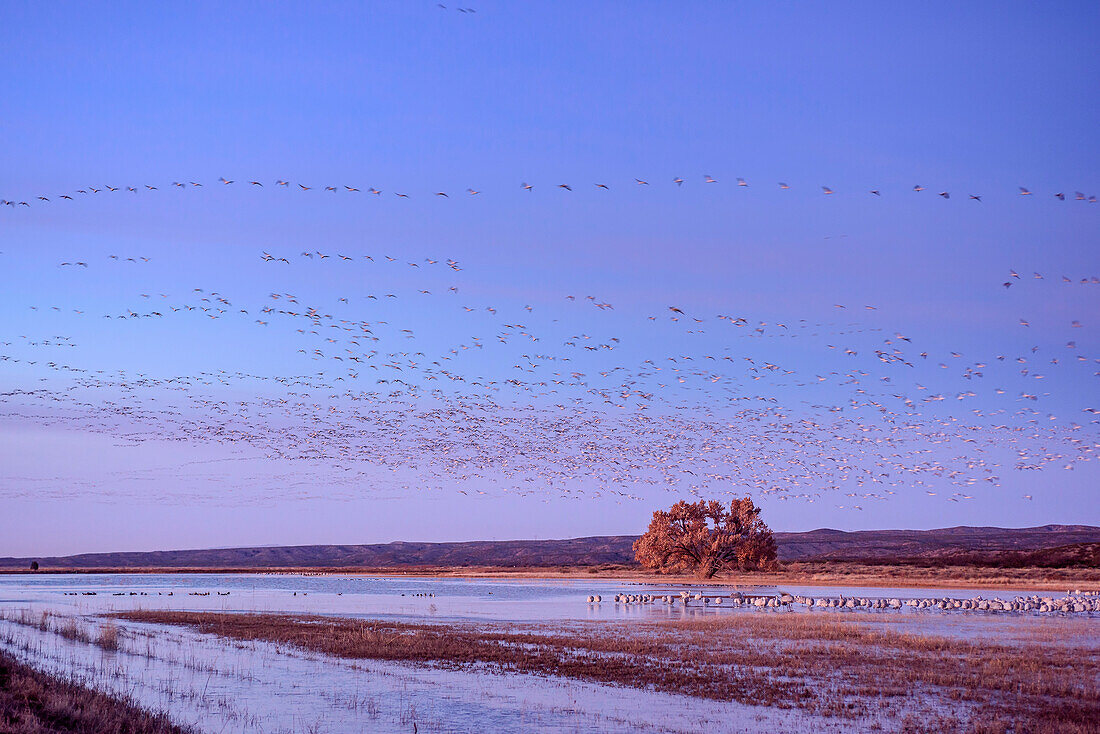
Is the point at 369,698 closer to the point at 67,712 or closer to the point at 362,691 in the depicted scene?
the point at 362,691

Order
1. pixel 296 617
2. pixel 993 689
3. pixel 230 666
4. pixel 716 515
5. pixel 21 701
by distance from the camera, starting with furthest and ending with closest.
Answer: pixel 716 515
pixel 296 617
pixel 230 666
pixel 993 689
pixel 21 701

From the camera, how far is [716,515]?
83562mm

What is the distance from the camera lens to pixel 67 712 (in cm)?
1553

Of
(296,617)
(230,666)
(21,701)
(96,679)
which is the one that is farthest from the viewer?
(296,617)

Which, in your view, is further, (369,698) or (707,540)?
(707,540)

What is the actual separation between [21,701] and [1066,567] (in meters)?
88.3

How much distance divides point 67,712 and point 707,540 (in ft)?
236

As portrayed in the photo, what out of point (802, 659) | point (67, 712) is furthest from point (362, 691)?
point (802, 659)

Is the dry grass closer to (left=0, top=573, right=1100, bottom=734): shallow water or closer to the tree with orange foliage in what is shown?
(left=0, top=573, right=1100, bottom=734): shallow water

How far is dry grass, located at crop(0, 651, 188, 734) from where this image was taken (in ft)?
47.1

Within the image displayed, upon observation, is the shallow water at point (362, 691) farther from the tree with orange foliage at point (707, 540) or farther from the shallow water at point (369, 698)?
the tree with orange foliage at point (707, 540)

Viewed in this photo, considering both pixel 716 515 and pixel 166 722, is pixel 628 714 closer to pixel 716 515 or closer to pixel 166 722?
pixel 166 722

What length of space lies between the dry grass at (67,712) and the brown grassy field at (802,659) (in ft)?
31.2

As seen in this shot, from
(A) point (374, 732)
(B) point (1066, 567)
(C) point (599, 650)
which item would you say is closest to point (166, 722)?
(A) point (374, 732)
